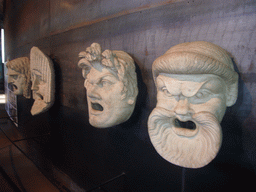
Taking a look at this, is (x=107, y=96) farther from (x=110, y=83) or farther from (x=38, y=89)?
(x=38, y=89)

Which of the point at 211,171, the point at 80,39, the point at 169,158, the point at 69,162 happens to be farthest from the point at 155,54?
the point at 69,162

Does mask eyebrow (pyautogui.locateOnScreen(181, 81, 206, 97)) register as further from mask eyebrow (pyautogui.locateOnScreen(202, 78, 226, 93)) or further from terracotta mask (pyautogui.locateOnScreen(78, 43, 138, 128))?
terracotta mask (pyautogui.locateOnScreen(78, 43, 138, 128))

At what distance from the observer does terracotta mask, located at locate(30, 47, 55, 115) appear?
192cm

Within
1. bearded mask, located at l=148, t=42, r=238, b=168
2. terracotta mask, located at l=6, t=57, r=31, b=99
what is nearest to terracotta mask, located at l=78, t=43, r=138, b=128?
bearded mask, located at l=148, t=42, r=238, b=168

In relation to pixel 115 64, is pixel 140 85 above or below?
below

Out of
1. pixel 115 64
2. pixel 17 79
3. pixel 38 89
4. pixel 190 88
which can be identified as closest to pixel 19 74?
pixel 17 79

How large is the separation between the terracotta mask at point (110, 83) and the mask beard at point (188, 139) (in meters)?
0.32

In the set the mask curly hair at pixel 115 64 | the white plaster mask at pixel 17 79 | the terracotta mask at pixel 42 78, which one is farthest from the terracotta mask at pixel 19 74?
the mask curly hair at pixel 115 64

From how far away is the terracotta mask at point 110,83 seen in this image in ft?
3.58

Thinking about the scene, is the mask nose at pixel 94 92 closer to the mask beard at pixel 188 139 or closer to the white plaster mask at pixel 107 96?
the white plaster mask at pixel 107 96

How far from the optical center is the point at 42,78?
1.97 metres

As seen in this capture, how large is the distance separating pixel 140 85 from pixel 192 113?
56 centimetres

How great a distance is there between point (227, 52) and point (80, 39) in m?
1.34

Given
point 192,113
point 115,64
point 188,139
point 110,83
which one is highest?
point 115,64
